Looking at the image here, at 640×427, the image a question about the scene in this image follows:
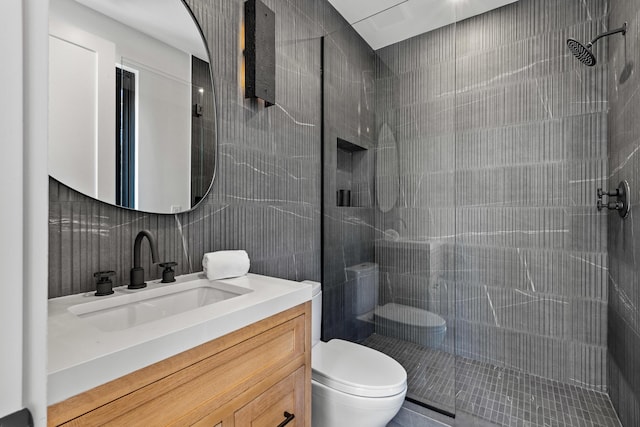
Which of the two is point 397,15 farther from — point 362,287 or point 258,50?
point 362,287

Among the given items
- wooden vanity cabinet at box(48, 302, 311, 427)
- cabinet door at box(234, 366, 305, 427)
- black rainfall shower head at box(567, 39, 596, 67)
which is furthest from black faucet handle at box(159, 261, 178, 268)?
black rainfall shower head at box(567, 39, 596, 67)

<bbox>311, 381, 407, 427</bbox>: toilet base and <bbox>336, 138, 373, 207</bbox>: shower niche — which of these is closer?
<bbox>311, 381, 407, 427</bbox>: toilet base

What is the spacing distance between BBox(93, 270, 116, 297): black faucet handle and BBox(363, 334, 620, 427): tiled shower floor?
154cm

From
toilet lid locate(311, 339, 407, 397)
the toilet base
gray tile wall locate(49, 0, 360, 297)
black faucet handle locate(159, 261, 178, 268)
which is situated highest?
gray tile wall locate(49, 0, 360, 297)

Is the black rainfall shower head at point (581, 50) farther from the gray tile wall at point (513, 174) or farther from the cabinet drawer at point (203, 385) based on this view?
the cabinet drawer at point (203, 385)

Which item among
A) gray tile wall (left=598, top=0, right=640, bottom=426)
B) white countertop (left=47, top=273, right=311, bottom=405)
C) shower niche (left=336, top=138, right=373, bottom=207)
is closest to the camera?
white countertop (left=47, top=273, right=311, bottom=405)

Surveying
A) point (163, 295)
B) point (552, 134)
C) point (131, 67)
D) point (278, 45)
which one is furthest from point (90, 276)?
point (552, 134)

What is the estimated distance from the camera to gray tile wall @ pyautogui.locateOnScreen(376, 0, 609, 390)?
188 centimetres

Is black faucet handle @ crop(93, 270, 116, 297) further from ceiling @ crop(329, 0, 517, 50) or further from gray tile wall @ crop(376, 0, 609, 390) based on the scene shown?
ceiling @ crop(329, 0, 517, 50)

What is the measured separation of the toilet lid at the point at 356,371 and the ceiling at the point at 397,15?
1886mm

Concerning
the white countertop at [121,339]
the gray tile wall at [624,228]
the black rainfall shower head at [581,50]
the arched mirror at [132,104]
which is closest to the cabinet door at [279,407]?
the white countertop at [121,339]

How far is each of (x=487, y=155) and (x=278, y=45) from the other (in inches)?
67.6

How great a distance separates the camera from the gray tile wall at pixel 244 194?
101cm

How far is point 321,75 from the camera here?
218cm
